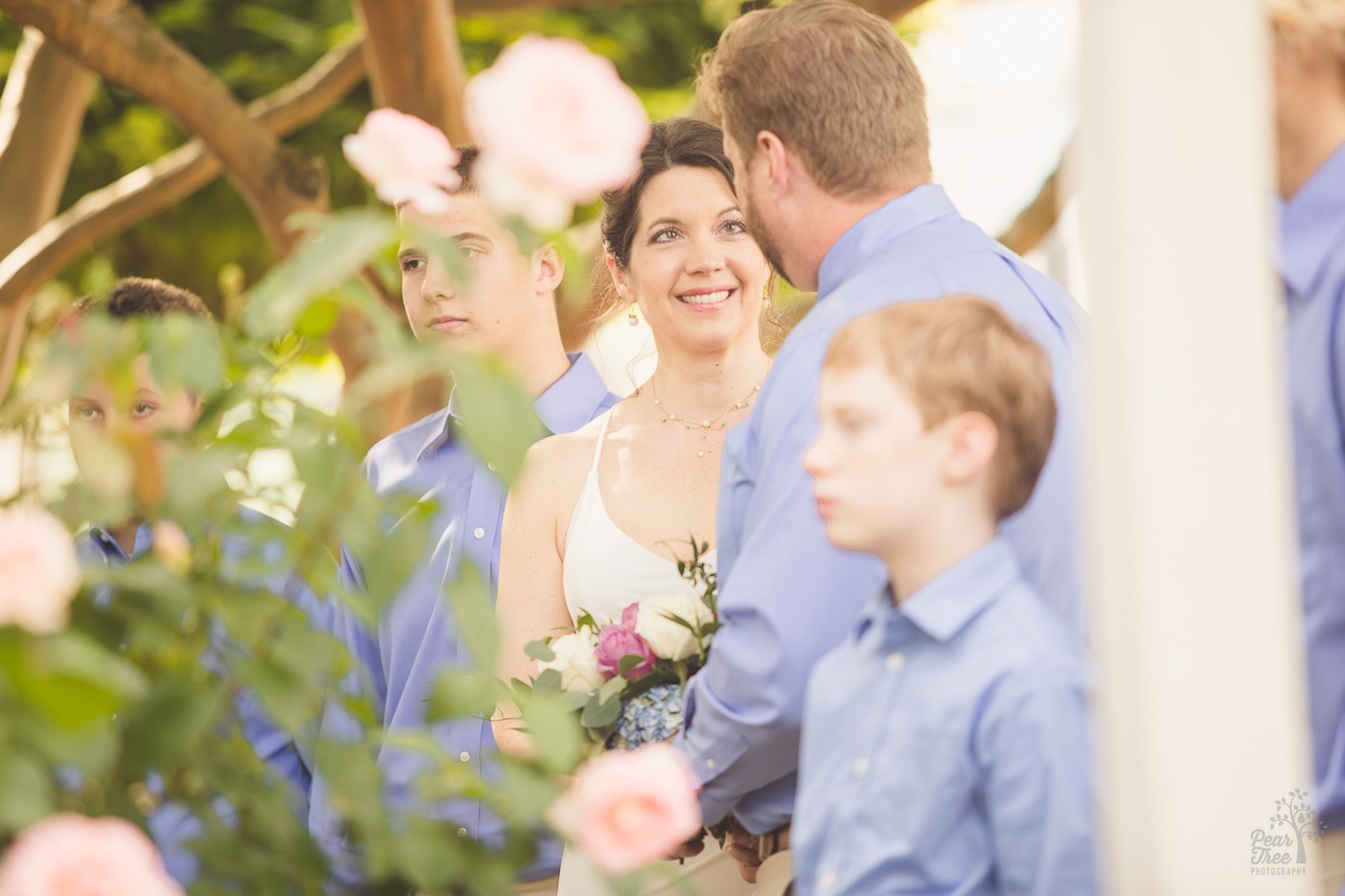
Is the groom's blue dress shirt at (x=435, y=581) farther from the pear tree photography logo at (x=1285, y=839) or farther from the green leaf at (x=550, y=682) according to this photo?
the pear tree photography logo at (x=1285, y=839)

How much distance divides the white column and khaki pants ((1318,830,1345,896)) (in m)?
0.78

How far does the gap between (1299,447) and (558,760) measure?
3.67 ft

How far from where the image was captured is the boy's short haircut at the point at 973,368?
1797 millimetres

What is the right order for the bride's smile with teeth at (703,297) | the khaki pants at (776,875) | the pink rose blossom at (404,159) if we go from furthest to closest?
1. the bride's smile with teeth at (703,297)
2. the khaki pants at (776,875)
3. the pink rose blossom at (404,159)

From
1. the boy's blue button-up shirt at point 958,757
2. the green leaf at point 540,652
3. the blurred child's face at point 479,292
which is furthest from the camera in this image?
the blurred child's face at point 479,292

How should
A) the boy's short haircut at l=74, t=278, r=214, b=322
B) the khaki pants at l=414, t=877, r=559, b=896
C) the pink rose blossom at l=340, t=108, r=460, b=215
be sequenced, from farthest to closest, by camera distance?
the boy's short haircut at l=74, t=278, r=214, b=322 < the khaki pants at l=414, t=877, r=559, b=896 < the pink rose blossom at l=340, t=108, r=460, b=215

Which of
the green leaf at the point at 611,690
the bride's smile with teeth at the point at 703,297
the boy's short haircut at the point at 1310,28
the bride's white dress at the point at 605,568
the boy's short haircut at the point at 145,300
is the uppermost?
the boy's short haircut at the point at 1310,28

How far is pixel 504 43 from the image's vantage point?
875cm

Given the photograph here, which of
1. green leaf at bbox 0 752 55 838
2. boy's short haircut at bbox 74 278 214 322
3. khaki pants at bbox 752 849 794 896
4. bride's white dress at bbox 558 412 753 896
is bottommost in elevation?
khaki pants at bbox 752 849 794 896

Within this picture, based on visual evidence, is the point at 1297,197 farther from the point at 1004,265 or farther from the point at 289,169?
the point at 289,169

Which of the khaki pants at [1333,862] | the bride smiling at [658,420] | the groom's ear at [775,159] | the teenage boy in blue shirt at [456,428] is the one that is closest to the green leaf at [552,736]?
the khaki pants at [1333,862]

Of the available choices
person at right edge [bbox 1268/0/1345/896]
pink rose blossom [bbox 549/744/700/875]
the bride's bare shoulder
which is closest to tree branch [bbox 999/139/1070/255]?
the bride's bare shoulder

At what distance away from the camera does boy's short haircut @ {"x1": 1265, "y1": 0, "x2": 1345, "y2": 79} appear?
190 cm

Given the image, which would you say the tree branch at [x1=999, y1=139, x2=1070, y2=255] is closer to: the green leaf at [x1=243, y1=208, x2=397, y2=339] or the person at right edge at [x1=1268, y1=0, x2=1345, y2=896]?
the person at right edge at [x1=1268, y1=0, x2=1345, y2=896]
